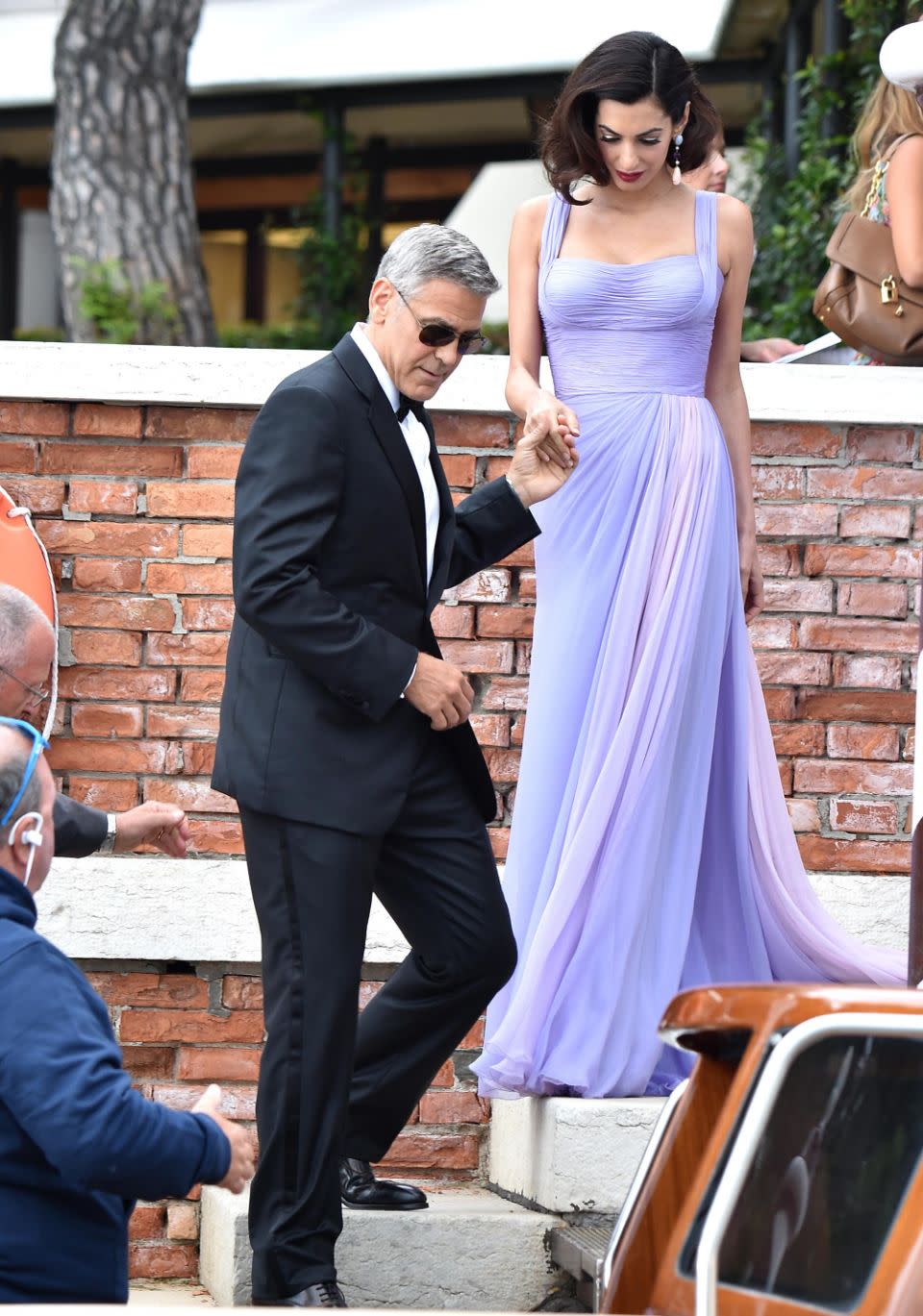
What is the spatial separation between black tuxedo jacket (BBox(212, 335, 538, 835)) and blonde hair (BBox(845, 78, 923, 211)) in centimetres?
185

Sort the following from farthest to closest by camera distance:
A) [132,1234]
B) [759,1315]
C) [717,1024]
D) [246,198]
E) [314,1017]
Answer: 1. [246,198]
2. [132,1234]
3. [314,1017]
4. [717,1024]
5. [759,1315]

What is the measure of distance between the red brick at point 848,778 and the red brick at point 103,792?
1.62 meters

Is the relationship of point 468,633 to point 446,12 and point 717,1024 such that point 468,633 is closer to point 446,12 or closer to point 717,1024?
point 717,1024

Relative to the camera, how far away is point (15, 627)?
283 cm

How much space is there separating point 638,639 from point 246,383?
1249 millimetres

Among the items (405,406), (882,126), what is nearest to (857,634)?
(882,126)

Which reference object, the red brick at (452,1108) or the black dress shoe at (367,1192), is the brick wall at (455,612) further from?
the black dress shoe at (367,1192)

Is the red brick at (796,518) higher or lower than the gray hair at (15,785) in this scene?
higher

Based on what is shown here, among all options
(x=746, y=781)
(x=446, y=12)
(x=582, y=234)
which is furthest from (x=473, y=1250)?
(x=446, y=12)

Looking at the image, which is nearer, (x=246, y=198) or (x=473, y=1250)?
(x=473, y=1250)

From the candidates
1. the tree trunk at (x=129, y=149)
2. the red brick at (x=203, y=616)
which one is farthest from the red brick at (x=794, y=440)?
the tree trunk at (x=129, y=149)

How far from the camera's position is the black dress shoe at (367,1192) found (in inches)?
140

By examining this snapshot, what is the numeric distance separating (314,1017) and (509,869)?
924 millimetres

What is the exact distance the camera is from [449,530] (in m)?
3.33
